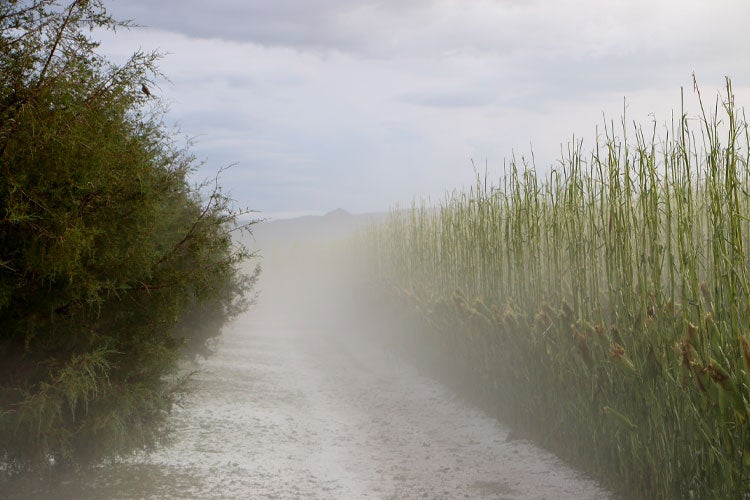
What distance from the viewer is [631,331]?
11.8 ft

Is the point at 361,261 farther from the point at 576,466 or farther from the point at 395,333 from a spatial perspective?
the point at 576,466

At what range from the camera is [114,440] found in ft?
12.0

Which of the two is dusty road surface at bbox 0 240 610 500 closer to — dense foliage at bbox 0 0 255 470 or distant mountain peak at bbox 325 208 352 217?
dense foliage at bbox 0 0 255 470

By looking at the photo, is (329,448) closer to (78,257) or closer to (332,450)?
(332,450)

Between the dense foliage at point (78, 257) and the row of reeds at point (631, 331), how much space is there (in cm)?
207

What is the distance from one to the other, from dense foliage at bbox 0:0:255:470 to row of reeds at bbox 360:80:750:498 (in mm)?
2070

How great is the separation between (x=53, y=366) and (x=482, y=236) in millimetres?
4034

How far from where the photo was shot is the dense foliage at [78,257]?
287 centimetres

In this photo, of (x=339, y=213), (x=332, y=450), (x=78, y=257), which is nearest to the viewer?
(x=78, y=257)

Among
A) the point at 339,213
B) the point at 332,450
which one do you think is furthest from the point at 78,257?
the point at 339,213

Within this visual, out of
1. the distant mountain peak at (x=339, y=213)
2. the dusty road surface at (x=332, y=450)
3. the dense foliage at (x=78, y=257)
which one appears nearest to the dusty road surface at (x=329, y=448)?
the dusty road surface at (x=332, y=450)

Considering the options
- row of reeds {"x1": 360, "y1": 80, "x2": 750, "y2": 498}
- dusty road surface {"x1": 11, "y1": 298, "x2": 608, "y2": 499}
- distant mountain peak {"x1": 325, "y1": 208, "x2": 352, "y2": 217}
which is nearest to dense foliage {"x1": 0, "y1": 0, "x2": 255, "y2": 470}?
dusty road surface {"x1": 11, "y1": 298, "x2": 608, "y2": 499}

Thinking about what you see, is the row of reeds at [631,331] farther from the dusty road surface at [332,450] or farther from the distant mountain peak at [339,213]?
the distant mountain peak at [339,213]

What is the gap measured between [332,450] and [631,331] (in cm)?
227
